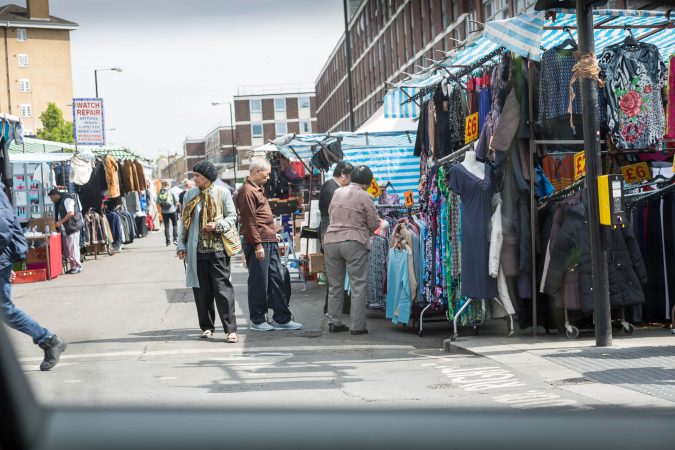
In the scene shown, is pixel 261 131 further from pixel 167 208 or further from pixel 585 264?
pixel 585 264

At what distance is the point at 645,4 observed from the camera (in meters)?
1.31

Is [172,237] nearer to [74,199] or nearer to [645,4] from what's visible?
[74,199]

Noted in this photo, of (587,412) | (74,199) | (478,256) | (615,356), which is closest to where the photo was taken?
(587,412)

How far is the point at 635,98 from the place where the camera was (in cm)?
872

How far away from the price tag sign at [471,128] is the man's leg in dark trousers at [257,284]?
271 cm

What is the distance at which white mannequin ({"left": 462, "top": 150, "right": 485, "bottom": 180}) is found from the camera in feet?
28.3

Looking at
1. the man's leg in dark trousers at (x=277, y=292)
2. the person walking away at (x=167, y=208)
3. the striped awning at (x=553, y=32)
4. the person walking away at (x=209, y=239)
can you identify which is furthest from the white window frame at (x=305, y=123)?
the person walking away at (x=209, y=239)

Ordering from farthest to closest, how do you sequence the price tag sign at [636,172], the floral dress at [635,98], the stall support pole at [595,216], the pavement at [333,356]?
1. the price tag sign at [636,172]
2. the floral dress at [635,98]
3. the stall support pole at [595,216]
4. the pavement at [333,356]

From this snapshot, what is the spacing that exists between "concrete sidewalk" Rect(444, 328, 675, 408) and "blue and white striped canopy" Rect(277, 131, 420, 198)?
6.25m

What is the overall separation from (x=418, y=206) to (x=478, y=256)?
2059mm

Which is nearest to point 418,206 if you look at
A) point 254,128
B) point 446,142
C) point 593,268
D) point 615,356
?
→ point 446,142

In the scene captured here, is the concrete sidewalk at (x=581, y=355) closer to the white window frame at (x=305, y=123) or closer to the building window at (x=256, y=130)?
the white window frame at (x=305, y=123)

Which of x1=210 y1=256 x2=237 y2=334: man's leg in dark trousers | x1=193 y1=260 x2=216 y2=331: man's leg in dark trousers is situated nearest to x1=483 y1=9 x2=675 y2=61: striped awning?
x1=210 y1=256 x2=237 y2=334: man's leg in dark trousers

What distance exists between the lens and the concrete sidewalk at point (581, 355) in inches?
255
